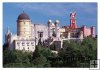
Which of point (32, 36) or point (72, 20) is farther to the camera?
point (32, 36)

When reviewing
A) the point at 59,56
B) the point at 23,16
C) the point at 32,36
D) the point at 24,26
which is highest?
the point at 23,16

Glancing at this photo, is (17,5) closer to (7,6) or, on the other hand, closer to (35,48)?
(7,6)

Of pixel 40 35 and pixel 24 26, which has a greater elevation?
pixel 24 26

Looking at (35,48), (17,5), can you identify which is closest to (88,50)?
(35,48)

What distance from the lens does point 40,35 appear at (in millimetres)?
6148

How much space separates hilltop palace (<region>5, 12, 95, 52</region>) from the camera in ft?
20.0

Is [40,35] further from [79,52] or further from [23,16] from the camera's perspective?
[79,52]

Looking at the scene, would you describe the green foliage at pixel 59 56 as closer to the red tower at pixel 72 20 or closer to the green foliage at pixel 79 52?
the green foliage at pixel 79 52

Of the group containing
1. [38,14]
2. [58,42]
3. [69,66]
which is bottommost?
[69,66]

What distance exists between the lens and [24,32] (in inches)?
241

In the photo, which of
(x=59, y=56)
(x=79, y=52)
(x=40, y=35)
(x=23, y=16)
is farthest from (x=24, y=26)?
(x=79, y=52)

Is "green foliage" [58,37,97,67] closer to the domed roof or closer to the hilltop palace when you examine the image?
the hilltop palace

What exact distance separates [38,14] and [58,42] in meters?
0.58

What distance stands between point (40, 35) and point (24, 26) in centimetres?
31
